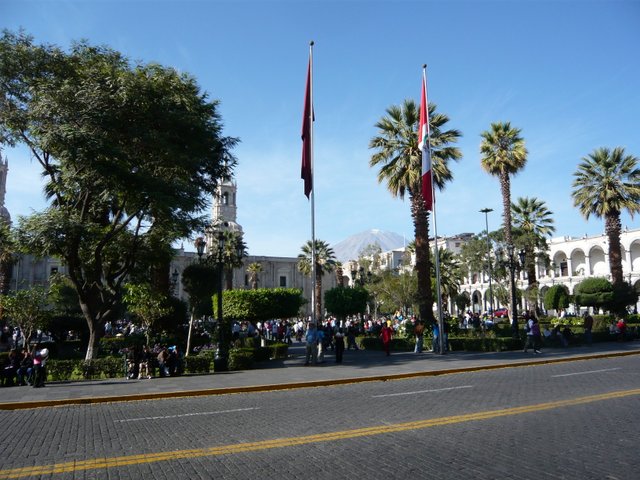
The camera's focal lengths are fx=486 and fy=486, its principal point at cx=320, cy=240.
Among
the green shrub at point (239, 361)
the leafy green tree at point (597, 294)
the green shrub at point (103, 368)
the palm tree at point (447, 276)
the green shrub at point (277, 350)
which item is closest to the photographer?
the green shrub at point (103, 368)

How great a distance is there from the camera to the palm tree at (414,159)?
88.4 ft

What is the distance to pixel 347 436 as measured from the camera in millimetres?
6934

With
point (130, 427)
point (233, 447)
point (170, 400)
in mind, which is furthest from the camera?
point (170, 400)

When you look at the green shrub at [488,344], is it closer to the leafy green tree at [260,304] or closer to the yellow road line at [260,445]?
the leafy green tree at [260,304]

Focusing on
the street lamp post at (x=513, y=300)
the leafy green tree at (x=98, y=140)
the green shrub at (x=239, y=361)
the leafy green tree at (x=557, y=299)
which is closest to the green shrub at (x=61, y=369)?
the leafy green tree at (x=98, y=140)

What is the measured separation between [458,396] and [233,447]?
562 cm

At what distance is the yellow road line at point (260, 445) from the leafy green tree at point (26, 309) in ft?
64.2

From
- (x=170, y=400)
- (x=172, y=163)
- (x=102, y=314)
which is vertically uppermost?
(x=172, y=163)

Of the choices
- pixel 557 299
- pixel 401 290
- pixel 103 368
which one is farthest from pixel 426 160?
pixel 557 299

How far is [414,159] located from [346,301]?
37.8ft

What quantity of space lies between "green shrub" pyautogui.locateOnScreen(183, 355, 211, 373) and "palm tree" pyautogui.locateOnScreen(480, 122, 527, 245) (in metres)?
25.5

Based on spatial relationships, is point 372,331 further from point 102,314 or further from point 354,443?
point 354,443

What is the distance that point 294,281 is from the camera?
98.8m

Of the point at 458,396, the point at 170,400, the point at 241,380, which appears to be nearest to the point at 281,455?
the point at 458,396
